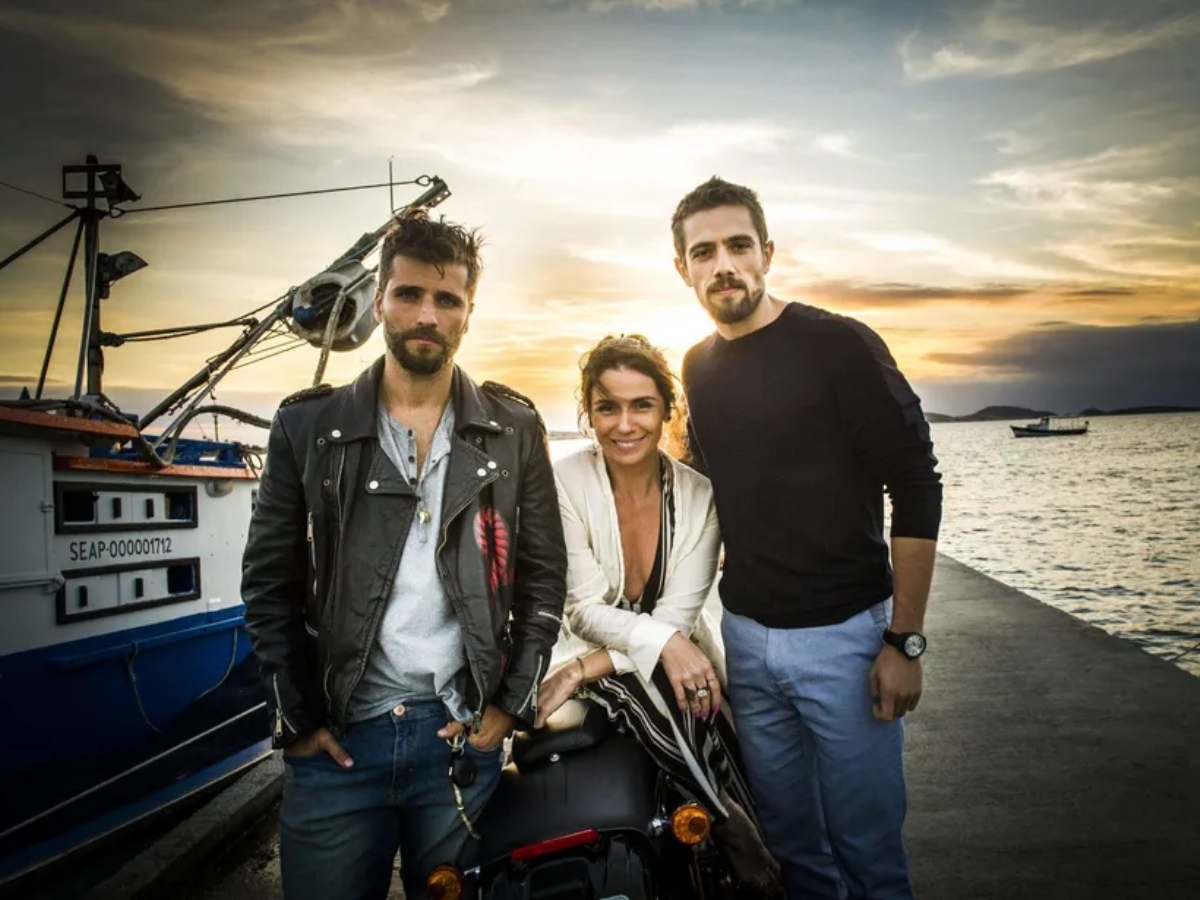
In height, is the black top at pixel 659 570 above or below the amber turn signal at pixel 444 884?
above

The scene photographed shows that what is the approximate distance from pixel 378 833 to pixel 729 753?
1419 mm

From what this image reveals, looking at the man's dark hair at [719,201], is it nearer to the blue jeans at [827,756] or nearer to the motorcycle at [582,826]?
the blue jeans at [827,756]

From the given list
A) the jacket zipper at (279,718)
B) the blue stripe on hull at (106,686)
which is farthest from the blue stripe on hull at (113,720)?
the jacket zipper at (279,718)

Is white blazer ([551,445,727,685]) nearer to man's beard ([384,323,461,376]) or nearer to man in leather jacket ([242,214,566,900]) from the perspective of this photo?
man in leather jacket ([242,214,566,900])

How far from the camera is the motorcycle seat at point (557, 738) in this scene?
2.53 m

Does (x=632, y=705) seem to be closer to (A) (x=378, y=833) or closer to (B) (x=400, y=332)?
(A) (x=378, y=833)

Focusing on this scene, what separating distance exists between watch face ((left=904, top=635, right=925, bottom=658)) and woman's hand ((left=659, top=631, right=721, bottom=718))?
2.30 ft

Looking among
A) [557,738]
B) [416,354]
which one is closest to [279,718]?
[557,738]

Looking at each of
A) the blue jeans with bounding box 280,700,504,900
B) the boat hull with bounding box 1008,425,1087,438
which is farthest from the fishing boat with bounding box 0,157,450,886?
the boat hull with bounding box 1008,425,1087,438

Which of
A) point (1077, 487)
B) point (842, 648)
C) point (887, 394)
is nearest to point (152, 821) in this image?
point (842, 648)

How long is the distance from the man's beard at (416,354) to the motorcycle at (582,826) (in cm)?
136

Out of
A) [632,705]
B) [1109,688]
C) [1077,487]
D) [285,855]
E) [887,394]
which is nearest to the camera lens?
[285,855]

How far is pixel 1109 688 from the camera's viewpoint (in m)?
5.55

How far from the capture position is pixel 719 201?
2832mm
